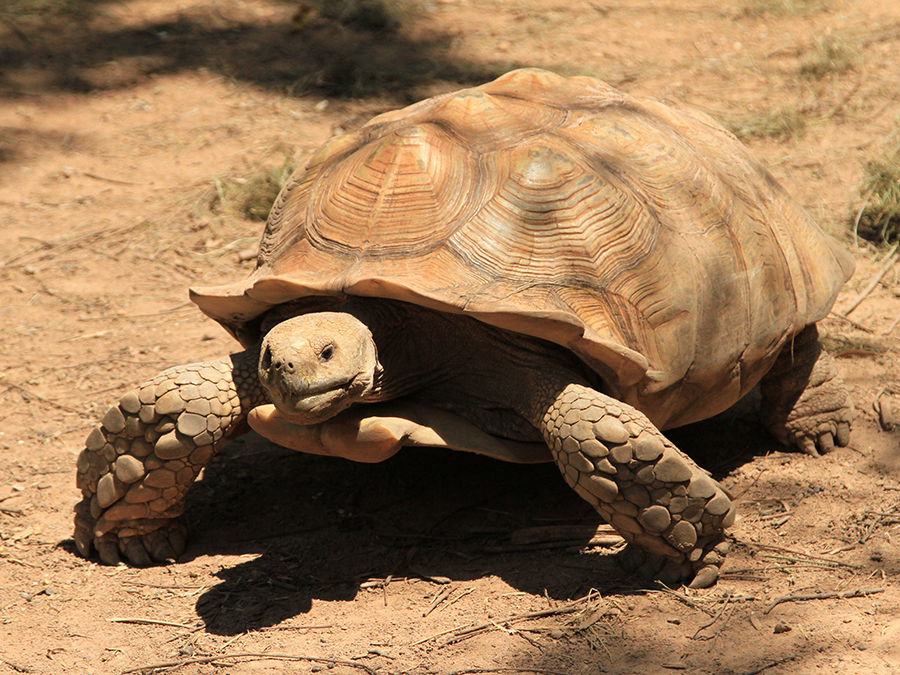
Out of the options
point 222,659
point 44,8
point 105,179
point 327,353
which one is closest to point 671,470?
point 327,353

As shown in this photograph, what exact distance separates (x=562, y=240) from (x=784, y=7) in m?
6.09

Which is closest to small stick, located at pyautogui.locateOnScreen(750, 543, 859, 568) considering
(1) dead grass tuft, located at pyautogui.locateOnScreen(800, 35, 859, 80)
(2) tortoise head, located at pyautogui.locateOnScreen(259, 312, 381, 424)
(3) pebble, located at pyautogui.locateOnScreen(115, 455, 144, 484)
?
(2) tortoise head, located at pyautogui.locateOnScreen(259, 312, 381, 424)

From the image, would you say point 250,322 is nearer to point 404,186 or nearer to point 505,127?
point 404,186

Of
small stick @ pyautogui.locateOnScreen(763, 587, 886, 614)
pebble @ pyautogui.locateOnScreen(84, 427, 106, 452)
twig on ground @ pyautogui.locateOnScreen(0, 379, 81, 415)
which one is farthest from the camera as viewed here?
twig on ground @ pyautogui.locateOnScreen(0, 379, 81, 415)

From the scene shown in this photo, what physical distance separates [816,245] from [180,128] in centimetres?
460

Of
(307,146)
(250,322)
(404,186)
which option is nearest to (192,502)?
(250,322)

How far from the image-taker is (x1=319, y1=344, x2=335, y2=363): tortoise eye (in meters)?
2.61

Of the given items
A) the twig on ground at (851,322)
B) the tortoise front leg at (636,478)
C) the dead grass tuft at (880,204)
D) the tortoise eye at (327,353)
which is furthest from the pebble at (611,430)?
the dead grass tuft at (880,204)

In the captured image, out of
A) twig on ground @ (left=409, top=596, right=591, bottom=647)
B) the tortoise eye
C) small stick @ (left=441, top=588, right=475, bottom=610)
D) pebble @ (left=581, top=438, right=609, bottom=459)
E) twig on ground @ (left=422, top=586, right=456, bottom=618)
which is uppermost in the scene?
the tortoise eye

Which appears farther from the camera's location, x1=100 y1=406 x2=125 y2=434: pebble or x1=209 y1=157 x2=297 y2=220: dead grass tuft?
x1=209 y1=157 x2=297 y2=220: dead grass tuft

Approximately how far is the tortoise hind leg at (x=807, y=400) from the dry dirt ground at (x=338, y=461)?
84mm

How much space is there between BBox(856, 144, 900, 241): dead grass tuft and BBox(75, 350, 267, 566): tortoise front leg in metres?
3.53

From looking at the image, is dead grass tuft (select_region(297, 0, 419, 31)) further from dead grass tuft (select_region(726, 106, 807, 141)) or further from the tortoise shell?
the tortoise shell

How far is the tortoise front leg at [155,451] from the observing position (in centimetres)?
298
